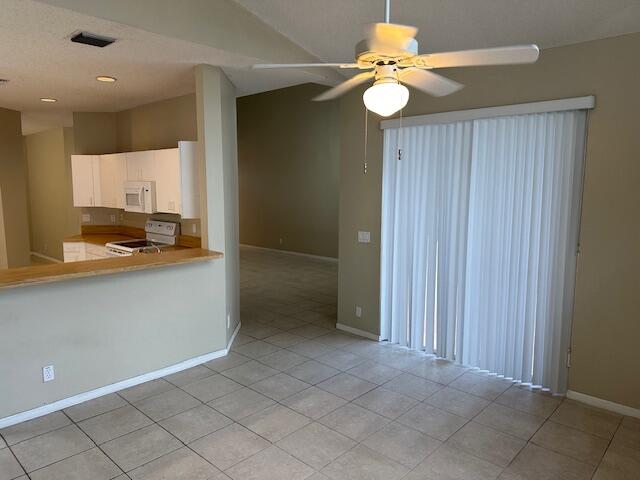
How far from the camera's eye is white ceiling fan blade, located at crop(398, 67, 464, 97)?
7.18 ft

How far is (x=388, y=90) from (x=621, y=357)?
2.73 meters

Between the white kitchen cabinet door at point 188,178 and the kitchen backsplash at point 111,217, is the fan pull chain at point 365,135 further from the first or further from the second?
the kitchen backsplash at point 111,217

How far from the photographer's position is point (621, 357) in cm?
325

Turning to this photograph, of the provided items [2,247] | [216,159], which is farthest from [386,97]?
[2,247]

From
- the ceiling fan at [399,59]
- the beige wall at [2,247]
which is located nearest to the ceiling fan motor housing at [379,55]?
the ceiling fan at [399,59]

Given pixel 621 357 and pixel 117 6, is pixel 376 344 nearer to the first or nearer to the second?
pixel 621 357

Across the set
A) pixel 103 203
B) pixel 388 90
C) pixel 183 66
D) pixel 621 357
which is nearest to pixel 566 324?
pixel 621 357

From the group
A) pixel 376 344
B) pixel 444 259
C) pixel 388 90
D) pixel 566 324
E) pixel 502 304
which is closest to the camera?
pixel 388 90

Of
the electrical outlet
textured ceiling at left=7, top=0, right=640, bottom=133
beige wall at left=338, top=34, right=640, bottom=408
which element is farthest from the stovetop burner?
beige wall at left=338, top=34, right=640, bottom=408

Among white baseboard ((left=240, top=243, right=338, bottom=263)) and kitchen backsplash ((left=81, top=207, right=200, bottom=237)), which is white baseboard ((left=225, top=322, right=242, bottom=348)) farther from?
white baseboard ((left=240, top=243, right=338, bottom=263))

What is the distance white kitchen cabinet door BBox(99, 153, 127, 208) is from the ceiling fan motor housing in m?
4.34

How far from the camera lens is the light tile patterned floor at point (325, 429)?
2639mm

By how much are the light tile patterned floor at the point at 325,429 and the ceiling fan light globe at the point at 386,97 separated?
80.7 inches

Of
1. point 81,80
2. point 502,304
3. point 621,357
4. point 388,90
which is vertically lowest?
point 621,357
